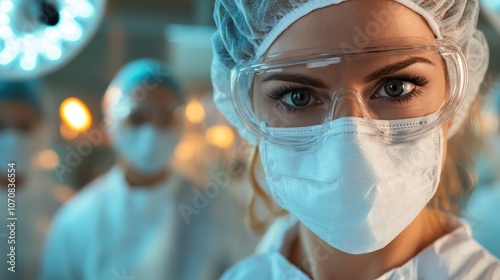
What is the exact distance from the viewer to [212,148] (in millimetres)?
3002

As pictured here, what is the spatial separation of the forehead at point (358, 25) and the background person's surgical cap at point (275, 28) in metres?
0.02

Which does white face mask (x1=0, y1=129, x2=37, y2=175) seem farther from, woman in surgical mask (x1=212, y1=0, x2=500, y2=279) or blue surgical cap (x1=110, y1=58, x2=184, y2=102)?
woman in surgical mask (x1=212, y1=0, x2=500, y2=279)

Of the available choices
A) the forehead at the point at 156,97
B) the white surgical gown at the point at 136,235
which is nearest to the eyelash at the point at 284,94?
the forehead at the point at 156,97

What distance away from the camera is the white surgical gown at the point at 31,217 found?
2.62m

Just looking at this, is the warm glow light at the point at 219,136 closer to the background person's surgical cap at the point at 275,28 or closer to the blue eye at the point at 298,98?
the background person's surgical cap at the point at 275,28

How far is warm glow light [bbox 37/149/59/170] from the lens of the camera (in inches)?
114

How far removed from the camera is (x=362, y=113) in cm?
111

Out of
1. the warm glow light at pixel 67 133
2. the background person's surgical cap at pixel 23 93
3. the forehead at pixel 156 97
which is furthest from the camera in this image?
the warm glow light at pixel 67 133

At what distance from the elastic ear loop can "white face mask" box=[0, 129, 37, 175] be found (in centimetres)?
143

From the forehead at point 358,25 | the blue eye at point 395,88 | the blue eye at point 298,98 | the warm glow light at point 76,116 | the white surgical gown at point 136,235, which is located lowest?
the white surgical gown at point 136,235

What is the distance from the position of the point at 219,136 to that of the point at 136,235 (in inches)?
25.1

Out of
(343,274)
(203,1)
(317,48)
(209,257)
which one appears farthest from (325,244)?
(203,1)

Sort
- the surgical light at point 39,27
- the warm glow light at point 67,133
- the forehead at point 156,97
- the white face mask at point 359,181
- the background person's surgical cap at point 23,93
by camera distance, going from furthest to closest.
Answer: the warm glow light at point 67,133, the background person's surgical cap at point 23,93, the forehead at point 156,97, the surgical light at point 39,27, the white face mask at point 359,181

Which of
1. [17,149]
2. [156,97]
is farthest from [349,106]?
[17,149]
